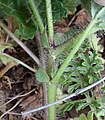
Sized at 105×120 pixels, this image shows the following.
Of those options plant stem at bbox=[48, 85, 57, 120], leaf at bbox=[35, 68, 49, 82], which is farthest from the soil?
leaf at bbox=[35, 68, 49, 82]

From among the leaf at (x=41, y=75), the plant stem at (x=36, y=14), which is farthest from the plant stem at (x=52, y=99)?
the plant stem at (x=36, y=14)

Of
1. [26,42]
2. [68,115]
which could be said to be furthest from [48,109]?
[26,42]

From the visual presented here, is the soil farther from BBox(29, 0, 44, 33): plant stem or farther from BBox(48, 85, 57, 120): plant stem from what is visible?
BBox(29, 0, 44, 33): plant stem

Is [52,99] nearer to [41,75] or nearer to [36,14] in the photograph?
[41,75]

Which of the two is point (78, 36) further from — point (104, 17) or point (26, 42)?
point (26, 42)

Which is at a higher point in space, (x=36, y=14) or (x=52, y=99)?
(x=36, y=14)

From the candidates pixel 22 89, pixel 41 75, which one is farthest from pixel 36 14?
pixel 22 89

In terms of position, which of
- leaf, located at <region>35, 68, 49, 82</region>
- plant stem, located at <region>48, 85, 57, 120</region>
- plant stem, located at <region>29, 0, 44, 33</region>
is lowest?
plant stem, located at <region>48, 85, 57, 120</region>

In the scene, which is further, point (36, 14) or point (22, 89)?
point (22, 89)

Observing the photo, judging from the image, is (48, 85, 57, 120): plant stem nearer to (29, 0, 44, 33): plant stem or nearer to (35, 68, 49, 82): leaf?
(35, 68, 49, 82): leaf

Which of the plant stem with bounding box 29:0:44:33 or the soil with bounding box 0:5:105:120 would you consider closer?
the plant stem with bounding box 29:0:44:33

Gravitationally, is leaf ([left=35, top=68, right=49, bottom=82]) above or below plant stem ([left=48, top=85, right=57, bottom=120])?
above
